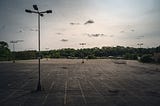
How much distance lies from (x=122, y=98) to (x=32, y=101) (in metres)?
9.16

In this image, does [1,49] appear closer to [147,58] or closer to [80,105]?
[147,58]

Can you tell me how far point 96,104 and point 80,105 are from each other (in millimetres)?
1543

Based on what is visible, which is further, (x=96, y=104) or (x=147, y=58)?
(x=147, y=58)

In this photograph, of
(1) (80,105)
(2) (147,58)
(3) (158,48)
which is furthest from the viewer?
(3) (158,48)

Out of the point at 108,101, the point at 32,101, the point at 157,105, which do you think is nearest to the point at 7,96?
the point at 32,101

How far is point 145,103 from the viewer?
21641 millimetres

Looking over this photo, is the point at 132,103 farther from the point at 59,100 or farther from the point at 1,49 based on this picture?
the point at 1,49

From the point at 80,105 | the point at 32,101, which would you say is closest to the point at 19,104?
the point at 32,101

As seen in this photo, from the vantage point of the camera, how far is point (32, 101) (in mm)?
21766

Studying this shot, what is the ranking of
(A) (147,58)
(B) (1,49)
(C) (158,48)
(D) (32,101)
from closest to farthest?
(D) (32,101) < (A) (147,58) < (B) (1,49) < (C) (158,48)

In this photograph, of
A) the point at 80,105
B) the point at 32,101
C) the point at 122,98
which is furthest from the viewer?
the point at 122,98

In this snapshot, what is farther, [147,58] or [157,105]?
[147,58]

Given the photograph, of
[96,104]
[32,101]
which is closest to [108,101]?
[96,104]

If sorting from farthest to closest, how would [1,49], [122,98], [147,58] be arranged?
[1,49]
[147,58]
[122,98]
